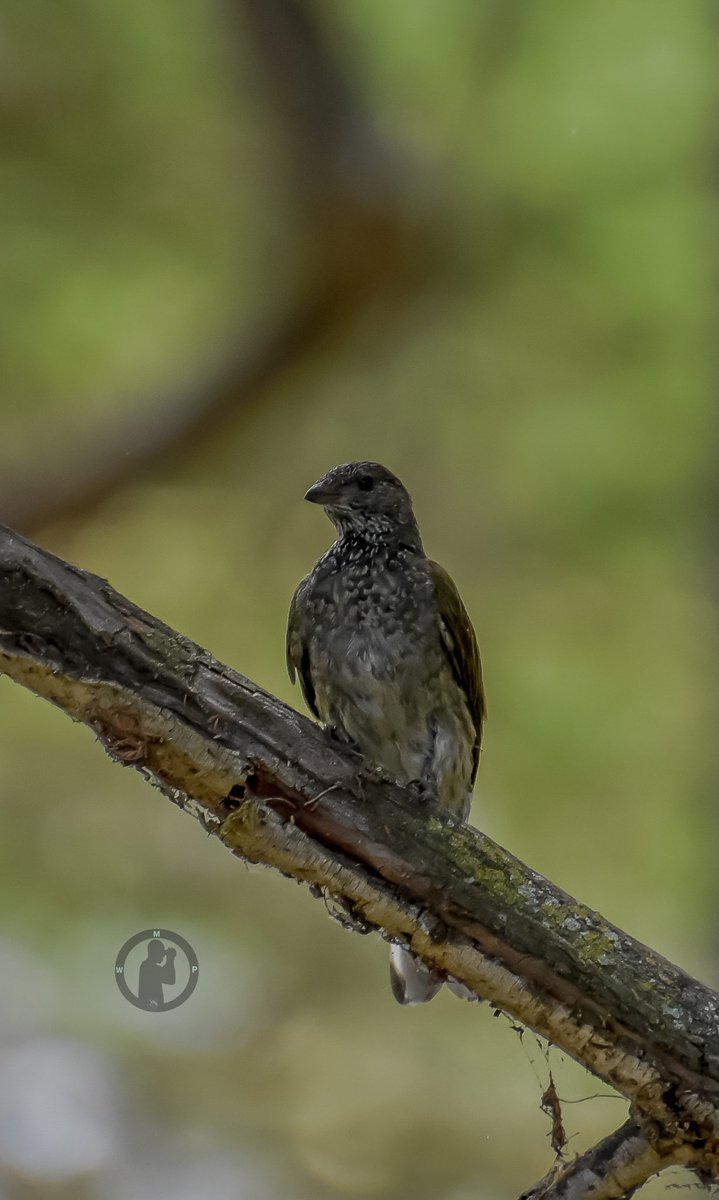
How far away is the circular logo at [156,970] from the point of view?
423cm

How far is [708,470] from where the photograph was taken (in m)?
5.55

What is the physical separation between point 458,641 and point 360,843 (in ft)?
4.68

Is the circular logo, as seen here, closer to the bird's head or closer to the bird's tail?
the bird's tail

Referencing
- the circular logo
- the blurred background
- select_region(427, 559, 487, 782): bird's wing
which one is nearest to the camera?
select_region(427, 559, 487, 782): bird's wing

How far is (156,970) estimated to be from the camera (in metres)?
4.19

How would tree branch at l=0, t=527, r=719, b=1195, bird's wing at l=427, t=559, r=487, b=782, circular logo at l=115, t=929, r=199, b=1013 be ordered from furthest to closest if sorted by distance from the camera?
1. circular logo at l=115, t=929, r=199, b=1013
2. bird's wing at l=427, t=559, r=487, b=782
3. tree branch at l=0, t=527, r=719, b=1195

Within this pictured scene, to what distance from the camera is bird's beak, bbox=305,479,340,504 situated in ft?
13.9

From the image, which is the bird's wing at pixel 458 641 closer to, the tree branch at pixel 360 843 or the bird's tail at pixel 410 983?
the bird's tail at pixel 410 983

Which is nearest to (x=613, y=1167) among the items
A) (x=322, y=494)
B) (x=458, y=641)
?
(x=458, y=641)

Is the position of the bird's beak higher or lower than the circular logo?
higher

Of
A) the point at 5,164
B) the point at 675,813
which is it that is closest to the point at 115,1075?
the point at 675,813

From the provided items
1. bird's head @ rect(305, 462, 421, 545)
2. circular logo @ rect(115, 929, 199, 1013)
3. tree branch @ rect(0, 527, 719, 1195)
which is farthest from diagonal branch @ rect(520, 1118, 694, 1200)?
bird's head @ rect(305, 462, 421, 545)

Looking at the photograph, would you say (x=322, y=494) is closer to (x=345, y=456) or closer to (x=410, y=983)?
(x=410, y=983)

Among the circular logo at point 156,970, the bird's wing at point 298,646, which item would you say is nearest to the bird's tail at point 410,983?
the circular logo at point 156,970
